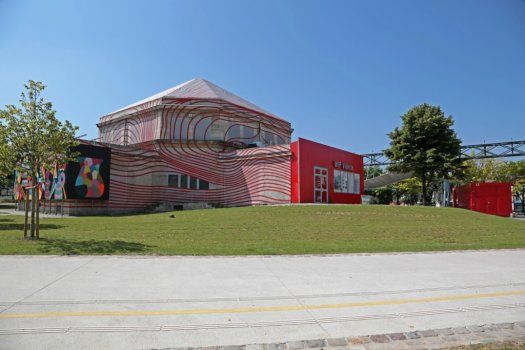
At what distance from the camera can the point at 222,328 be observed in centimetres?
435

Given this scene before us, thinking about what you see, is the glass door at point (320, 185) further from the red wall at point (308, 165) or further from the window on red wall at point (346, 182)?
the window on red wall at point (346, 182)

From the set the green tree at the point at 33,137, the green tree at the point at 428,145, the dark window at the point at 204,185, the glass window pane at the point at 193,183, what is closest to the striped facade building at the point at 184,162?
the glass window pane at the point at 193,183

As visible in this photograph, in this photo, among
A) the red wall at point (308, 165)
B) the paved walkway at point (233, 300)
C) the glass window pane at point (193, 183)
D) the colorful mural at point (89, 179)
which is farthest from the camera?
the glass window pane at point (193, 183)

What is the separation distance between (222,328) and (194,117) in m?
33.6

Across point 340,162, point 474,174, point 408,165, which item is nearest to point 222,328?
point 340,162

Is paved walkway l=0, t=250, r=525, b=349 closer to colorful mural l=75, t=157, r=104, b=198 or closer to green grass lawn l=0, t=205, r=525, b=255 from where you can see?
green grass lawn l=0, t=205, r=525, b=255

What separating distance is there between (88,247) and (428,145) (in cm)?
3519

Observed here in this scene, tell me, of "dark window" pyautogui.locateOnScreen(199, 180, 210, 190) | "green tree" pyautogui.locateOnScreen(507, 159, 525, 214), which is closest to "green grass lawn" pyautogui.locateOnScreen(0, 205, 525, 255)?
"dark window" pyautogui.locateOnScreen(199, 180, 210, 190)

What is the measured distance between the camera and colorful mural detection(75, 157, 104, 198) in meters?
28.3

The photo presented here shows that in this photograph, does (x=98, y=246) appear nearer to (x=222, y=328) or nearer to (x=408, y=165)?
(x=222, y=328)

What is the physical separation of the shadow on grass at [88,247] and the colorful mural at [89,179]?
58.3ft

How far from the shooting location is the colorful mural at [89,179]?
28269 millimetres

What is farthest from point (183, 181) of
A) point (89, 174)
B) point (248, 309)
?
point (248, 309)

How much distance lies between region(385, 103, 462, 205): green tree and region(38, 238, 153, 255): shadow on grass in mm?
32760
